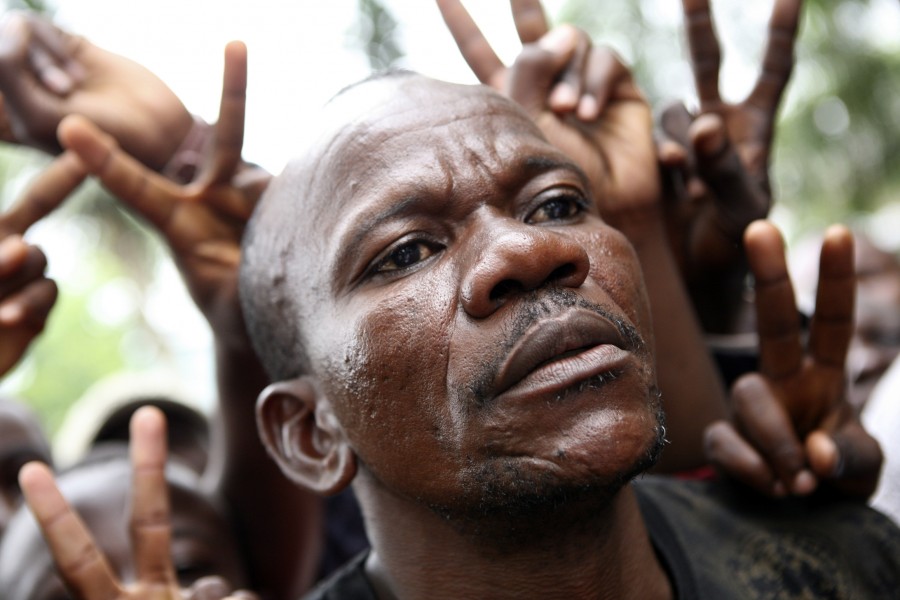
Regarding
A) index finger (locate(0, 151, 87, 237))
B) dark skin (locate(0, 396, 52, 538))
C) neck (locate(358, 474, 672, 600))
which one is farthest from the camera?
dark skin (locate(0, 396, 52, 538))

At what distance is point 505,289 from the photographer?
5.76 ft

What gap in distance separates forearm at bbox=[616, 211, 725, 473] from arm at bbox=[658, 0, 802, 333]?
224 mm

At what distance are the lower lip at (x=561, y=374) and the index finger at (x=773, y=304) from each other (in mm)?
849

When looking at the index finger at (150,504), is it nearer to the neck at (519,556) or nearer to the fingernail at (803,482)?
the neck at (519,556)

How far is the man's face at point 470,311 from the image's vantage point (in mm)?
1674

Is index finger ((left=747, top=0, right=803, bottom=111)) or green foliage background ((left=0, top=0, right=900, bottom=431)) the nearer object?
index finger ((left=747, top=0, right=803, bottom=111))

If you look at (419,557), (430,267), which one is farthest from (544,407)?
(419,557)

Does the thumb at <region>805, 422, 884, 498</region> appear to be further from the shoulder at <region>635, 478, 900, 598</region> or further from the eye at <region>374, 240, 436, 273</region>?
the eye at <region>374, 240, 436, 273</region>

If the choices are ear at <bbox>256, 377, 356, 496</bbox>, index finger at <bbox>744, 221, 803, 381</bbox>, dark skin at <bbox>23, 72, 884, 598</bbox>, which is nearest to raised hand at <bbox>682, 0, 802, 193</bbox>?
index finger at <bbox>744, 221, 803, 381</bbox>

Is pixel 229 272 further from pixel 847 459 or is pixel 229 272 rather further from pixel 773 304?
pixel 847 459

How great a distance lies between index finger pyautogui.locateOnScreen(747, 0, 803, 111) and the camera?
2.92m

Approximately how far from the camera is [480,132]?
2.06 m

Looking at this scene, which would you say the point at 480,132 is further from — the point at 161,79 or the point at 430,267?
the point at 161,79

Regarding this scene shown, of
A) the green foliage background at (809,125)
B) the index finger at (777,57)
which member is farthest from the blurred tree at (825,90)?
the index finger at (777,57)
